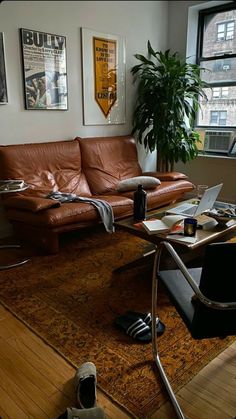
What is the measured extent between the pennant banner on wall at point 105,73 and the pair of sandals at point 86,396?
9.95 feet

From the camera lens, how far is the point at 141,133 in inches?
159

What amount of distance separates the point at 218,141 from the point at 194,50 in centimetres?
124

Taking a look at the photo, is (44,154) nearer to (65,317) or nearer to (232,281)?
(65,317)

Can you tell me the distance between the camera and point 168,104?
367 centimetres

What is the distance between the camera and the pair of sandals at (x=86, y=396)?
3.78 ft

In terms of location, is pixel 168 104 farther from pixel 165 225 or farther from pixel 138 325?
pixel 138 325

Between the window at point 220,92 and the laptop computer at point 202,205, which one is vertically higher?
the window at point 220,92

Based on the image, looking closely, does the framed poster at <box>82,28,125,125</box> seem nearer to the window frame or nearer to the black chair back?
the window frame

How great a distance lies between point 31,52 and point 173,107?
64.3 inches

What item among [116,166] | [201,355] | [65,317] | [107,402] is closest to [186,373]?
[201,355]

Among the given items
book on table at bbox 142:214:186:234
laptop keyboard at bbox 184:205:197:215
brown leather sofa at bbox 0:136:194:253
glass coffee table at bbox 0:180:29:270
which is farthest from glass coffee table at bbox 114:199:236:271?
glass coffee table at bbox 0:180:29:270

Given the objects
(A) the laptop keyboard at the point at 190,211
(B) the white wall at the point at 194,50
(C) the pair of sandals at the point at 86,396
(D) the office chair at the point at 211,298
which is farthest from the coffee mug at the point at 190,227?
(B) the white wall at the point at 194,50

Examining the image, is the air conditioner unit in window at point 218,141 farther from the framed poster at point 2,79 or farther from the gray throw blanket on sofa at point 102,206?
the framed poster at point 2,79

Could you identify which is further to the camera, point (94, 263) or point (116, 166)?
A: point (116, 166)
